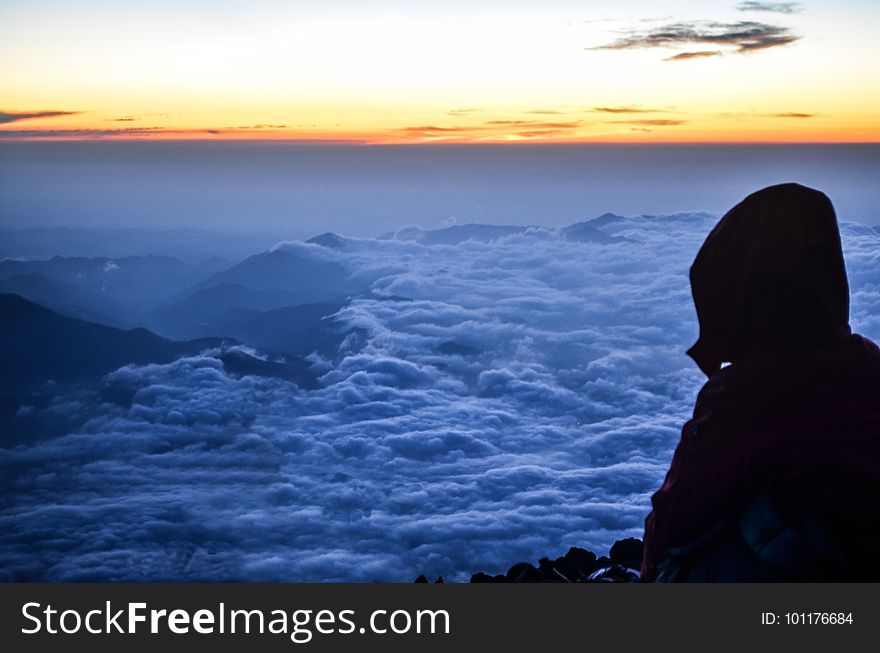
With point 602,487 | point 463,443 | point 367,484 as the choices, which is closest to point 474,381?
point 463,443

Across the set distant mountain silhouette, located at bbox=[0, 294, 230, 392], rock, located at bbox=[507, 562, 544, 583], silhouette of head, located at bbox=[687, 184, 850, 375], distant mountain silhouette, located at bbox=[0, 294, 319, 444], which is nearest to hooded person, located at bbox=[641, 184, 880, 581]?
silhouette of head, located at bbox=[687, 184, 850, 375]

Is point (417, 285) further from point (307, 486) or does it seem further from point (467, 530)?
point (467, 530)

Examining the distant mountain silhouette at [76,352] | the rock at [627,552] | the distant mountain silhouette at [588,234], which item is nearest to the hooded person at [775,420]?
the rock at [627,552]

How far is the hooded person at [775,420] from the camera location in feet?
5.07

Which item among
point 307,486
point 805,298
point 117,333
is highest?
point 805,298

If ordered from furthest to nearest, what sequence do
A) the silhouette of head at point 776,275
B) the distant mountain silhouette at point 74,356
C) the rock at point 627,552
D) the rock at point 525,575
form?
the distant mountain silhouette at point 74,356 < the rock at point 627,552 < the rock at point 525,575 < the silhouette of head at point 776,275

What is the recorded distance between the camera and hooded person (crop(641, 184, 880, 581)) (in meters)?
1.54

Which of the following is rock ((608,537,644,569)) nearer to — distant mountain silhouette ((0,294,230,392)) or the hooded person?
the hooded person

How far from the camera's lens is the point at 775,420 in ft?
5.28

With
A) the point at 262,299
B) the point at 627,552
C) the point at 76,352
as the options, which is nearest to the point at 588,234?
the point at 262,299

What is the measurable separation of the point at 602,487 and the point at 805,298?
68.1 ft

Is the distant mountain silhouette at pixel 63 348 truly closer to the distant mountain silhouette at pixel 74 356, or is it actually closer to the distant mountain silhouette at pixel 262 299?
the distant mountain silhouette at pixel 74 356

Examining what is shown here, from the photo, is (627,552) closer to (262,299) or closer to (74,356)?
(74,356)

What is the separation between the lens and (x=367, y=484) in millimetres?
24391
